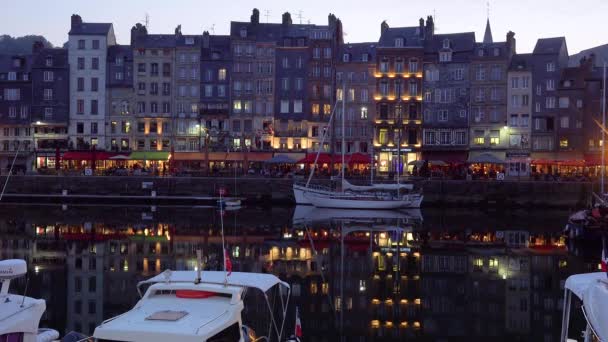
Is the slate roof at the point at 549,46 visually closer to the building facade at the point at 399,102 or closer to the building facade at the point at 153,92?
the building facade at the point at 399,102

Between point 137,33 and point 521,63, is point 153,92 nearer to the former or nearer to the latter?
point 137,33

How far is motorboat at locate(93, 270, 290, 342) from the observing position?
10109mm

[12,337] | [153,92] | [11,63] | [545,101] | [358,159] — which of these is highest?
[11,63]

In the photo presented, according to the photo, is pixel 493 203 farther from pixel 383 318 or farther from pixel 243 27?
pixel 383 318

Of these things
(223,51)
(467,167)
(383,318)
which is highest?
(223,51)

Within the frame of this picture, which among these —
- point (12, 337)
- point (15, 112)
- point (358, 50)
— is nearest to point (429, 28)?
point (358, 50)

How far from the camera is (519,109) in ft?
242

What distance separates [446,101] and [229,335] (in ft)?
223

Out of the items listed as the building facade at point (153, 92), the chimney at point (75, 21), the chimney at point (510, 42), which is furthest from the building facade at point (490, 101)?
the chimney at point (75, 21)

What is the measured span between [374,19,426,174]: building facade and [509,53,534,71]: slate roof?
9441 millimetres

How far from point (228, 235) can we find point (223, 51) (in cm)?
4213

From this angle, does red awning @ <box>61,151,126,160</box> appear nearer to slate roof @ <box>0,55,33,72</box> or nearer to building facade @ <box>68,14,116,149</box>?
building facade @ <box>68,14,116,149</box>

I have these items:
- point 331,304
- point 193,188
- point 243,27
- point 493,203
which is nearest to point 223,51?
point 243,27

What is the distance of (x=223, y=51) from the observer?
79312 mm
